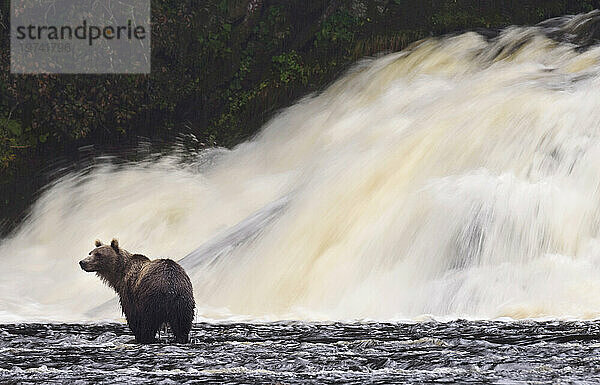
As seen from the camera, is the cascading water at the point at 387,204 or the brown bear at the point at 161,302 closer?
the brown bear at the point at 161,302

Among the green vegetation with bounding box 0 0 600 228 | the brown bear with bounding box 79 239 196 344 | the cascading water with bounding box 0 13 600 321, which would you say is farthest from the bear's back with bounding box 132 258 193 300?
the green vegetation with bounding box 0 0 600 228

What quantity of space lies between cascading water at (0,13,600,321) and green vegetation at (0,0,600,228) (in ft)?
2.67

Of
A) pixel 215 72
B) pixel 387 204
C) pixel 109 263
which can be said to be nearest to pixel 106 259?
pixel 109 263

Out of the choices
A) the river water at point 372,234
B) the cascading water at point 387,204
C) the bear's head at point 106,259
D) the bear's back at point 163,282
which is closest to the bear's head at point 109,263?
the bear's head at point 106,259

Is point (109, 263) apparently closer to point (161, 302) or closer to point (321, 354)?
point (161, 302)

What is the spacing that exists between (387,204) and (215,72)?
24.4 feet

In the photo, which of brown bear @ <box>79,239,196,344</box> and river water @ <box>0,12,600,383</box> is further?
brown bear @ <box>79,239,196,344</box>

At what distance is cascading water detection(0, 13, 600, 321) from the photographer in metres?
9.86

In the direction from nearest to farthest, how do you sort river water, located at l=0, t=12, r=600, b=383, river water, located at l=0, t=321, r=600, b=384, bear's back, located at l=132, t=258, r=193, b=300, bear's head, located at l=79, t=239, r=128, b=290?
river water, located at l=0, t=321, r=600, b=384
river water, located at l=0, t=12, r=600, b=383
bear's back, located at l=132, t=258, r=193, b=300
bear's head, located at l=79, t=239, r=128, b=290

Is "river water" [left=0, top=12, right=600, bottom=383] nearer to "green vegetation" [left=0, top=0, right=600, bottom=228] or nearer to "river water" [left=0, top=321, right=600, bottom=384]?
"river water" [left=0, top=321, right=600, bottom=384]

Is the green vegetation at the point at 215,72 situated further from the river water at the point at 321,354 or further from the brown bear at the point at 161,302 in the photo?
the brown bear at the point at 161,302

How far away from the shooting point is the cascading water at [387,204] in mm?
9859

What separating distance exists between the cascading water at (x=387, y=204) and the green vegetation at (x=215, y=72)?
2.67ft

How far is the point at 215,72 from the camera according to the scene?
17.9 m
